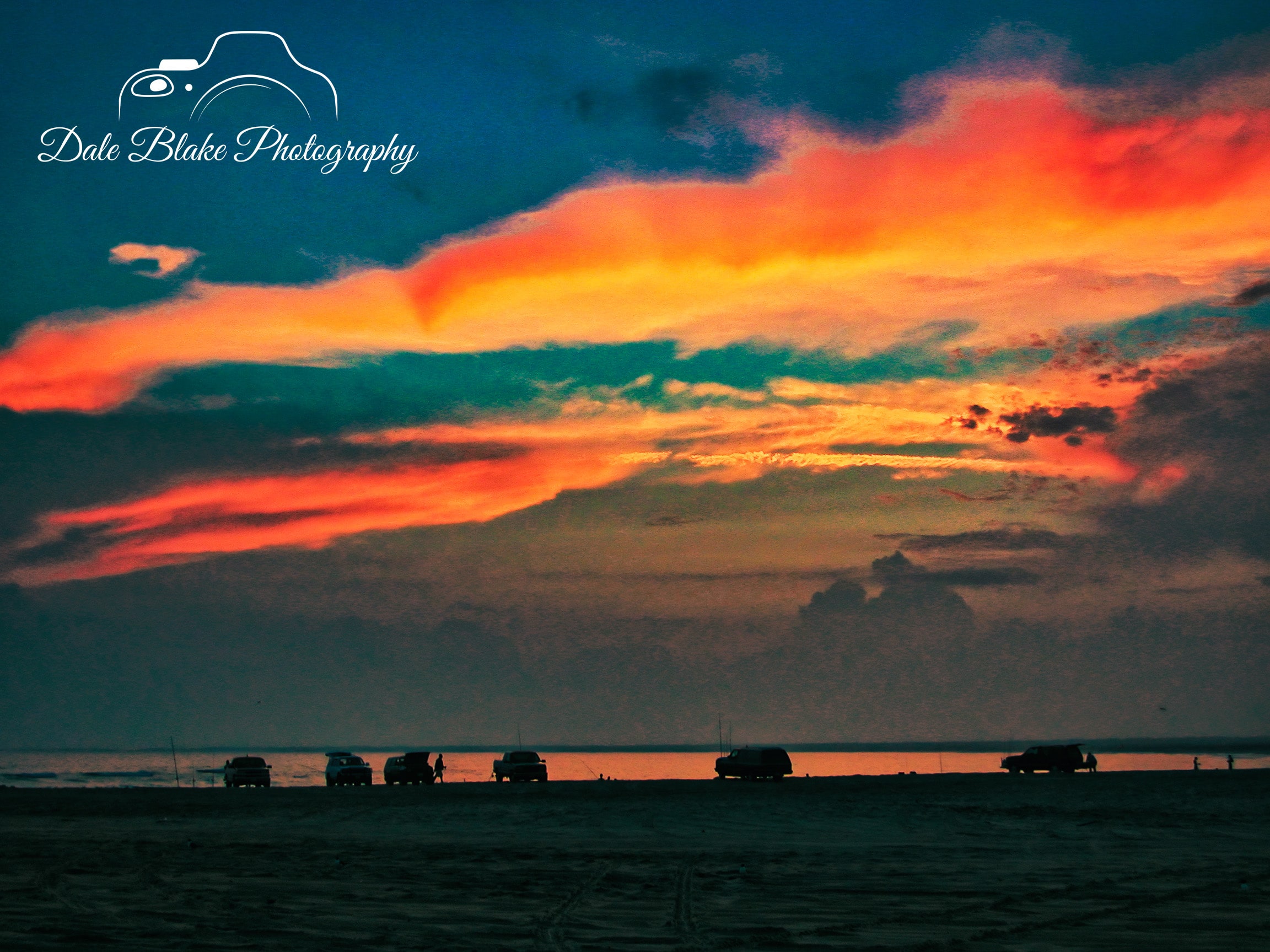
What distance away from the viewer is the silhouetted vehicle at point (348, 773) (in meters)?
65.8

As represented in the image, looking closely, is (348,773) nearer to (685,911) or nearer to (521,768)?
(521,768)

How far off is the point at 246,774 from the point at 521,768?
14.7 meters

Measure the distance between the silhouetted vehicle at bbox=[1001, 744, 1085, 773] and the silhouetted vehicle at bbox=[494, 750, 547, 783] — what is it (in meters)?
28.0

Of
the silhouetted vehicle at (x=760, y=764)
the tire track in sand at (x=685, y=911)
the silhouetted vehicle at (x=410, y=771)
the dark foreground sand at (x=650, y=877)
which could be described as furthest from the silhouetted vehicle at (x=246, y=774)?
the tire track in sand at (x=685, y=911)

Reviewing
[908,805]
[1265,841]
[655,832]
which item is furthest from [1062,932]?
[908,805]

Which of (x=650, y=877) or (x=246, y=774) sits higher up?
(x=246, y=774)

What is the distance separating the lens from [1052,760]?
70.4 meters

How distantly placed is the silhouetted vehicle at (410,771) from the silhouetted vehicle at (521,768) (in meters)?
3.85

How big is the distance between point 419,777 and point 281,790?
37.7 feet

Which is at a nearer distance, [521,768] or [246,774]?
[246,774]

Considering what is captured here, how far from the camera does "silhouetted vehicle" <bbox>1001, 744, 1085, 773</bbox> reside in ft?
229

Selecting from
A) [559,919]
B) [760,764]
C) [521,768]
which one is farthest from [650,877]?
[521,768]

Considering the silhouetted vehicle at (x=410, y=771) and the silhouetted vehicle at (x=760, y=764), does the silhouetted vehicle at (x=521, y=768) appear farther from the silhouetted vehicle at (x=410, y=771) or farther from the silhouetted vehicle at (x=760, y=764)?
the silhouetted vehicle at (x=760, y=764)

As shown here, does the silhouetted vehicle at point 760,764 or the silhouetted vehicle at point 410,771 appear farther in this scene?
the silhouetted vehicle at point 410,771
